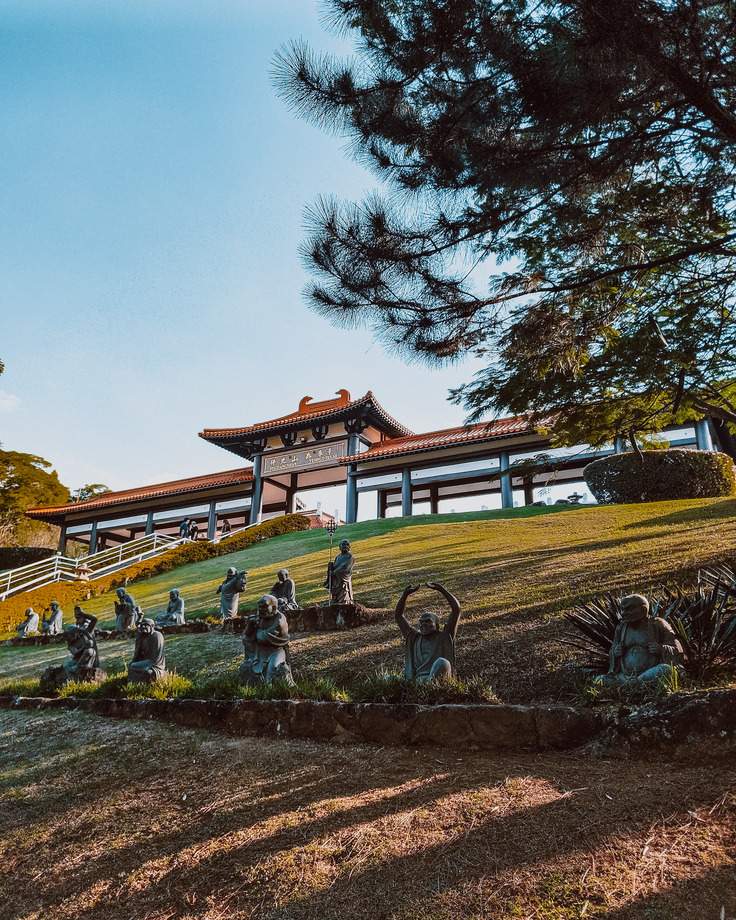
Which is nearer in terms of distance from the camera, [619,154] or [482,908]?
[482,908]

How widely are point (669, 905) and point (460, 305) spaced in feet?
16.3

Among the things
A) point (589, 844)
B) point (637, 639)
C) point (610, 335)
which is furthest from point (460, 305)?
point (589, 844)

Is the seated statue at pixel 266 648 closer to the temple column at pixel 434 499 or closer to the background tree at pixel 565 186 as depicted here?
the background tree at pixel 565 186

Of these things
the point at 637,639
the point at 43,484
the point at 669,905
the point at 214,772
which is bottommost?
the point at 214,772

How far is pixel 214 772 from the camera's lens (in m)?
4.78

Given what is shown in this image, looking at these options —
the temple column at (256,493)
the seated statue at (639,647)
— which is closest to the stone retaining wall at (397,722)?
the seated statue at (639,647)

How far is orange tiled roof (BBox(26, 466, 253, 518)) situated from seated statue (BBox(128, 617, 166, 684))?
23683mm

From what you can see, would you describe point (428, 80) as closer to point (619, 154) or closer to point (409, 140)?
point (409, 140)

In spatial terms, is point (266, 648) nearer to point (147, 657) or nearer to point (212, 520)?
point (147, 657)

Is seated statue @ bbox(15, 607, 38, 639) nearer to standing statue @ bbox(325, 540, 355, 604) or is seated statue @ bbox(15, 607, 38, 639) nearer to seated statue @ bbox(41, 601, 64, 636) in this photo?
seated statue @ bbox(41, 601, 64, 636)

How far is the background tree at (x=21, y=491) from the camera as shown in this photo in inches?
1410

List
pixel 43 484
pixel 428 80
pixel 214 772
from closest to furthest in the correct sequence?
1. pixel 214 772
2. pixel 428 80
3. pixel 43 484

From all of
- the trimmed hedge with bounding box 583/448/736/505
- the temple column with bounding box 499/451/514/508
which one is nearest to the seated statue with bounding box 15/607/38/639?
the temple column with bounding box 499/451/514/508

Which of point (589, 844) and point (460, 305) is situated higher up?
point (460, 305)
